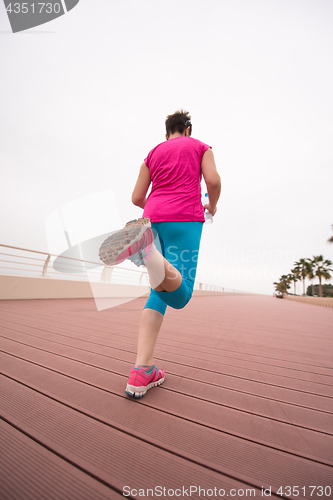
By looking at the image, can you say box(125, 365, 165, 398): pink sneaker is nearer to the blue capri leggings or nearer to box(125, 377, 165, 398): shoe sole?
box(125, 377, 165, 398): shoe sole

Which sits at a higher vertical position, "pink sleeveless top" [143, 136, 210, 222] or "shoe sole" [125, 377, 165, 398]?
"pink sleeveless top" [143, 136, 210, 222]

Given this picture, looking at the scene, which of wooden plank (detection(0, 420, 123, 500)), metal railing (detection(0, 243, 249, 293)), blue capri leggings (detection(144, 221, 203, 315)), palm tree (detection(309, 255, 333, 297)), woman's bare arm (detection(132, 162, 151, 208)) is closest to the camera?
wooden plank (detection(0, 420, 123, 500))

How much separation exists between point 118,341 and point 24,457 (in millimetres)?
1227

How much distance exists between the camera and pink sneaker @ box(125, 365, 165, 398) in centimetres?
92

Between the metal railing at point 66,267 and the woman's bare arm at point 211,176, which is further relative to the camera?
the metal railing at point 66,267

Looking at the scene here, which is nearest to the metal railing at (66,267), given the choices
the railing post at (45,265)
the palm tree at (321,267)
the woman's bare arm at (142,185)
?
the railing post at (45,265)

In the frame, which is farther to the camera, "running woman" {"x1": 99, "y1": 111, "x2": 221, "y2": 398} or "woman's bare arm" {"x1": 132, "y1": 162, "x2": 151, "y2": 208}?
"woman's bare arm" {"x1": 132, "y1": 162, "x2": 151, "y2": 208}

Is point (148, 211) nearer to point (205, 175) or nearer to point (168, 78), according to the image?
point (205, 175)

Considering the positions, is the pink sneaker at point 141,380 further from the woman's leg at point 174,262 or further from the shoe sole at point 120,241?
the shoe sole at point 120,241

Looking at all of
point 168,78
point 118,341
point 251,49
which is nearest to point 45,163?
point 168,78

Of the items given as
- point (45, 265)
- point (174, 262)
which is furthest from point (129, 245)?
point (45, 265)

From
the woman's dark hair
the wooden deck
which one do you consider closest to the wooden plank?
the wooden deck

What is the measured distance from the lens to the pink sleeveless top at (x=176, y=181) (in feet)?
3.59

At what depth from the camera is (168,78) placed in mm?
35250
